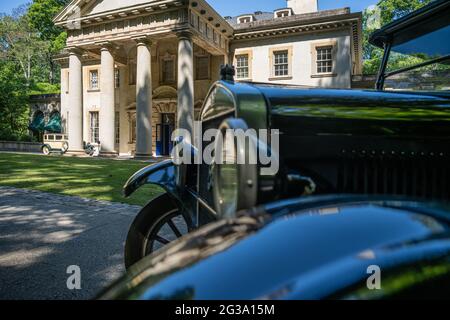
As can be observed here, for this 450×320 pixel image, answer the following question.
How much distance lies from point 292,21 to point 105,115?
13.4m

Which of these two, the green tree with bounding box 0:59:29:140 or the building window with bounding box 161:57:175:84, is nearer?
the building window with bounding box 161:57:175:84

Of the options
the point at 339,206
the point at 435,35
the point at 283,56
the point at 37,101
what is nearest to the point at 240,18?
the point at 283,56

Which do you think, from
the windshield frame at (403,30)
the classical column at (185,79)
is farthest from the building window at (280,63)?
the windshield frame at (403,30)

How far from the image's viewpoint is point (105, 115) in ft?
66.2

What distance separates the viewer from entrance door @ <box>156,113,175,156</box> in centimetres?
2559

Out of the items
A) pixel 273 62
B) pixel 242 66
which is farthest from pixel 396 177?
pixel 242 66

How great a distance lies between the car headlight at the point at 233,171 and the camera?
1.29 m

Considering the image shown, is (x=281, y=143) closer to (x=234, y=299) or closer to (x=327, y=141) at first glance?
(x=327, y=141)

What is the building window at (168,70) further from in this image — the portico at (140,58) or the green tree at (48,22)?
the green tree at (48,22)

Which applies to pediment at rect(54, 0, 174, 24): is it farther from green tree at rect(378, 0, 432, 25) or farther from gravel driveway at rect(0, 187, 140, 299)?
green tree at rect(378, 0, 432, 25)

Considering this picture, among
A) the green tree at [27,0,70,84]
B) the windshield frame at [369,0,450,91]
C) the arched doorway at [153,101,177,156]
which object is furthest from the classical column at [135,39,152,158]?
the green tree at [27,0,70,84]

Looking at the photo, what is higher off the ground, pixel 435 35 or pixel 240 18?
pixel 240 18

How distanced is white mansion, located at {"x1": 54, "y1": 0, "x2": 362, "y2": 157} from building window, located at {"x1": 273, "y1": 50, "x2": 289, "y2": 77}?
0.07 meters

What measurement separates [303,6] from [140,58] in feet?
56.5
